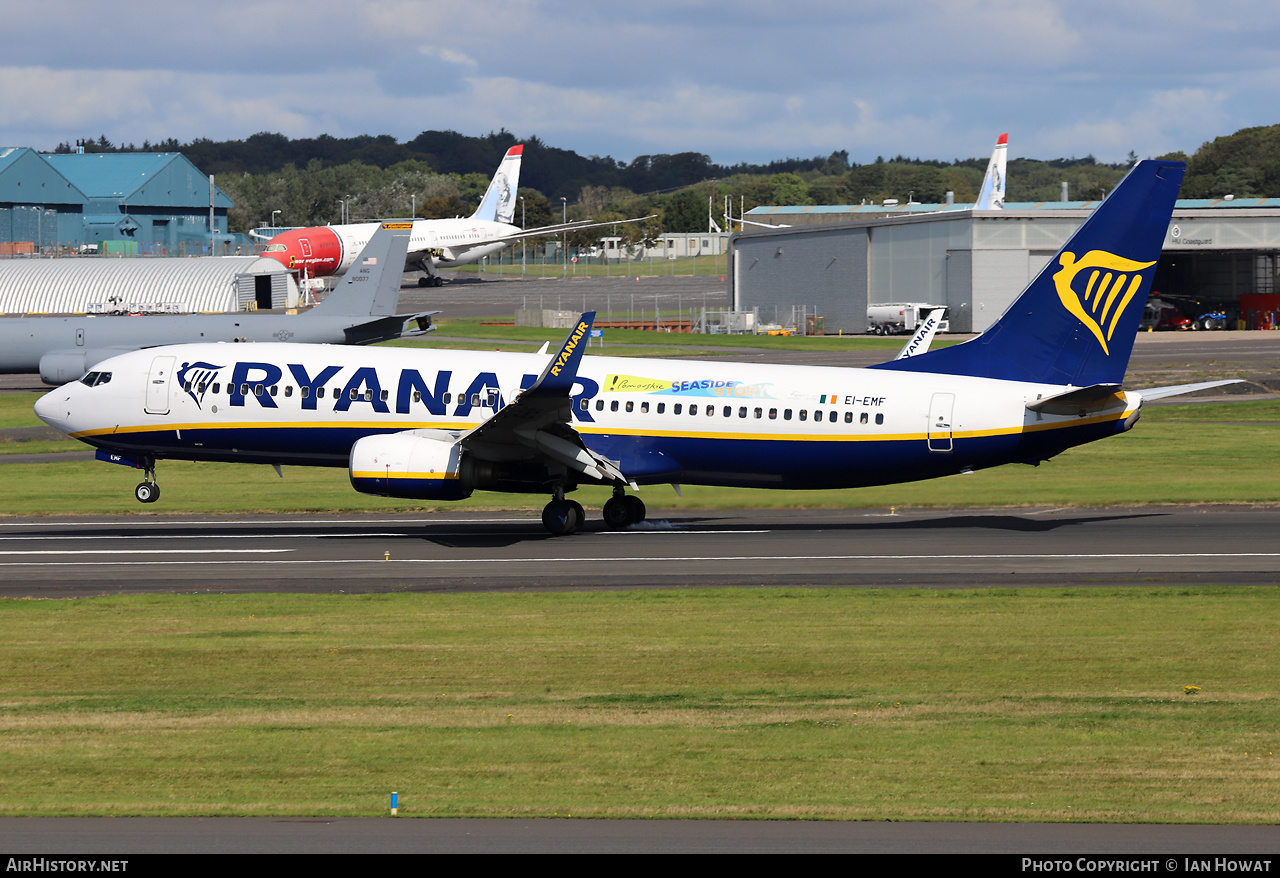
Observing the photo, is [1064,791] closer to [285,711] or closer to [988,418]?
[285,711]

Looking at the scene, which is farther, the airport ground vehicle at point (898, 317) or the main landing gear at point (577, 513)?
the airport ground vehicle at point (898, 317)

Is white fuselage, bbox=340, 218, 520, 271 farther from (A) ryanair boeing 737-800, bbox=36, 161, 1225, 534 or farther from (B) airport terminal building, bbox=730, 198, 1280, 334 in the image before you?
(A) ryanair boeing 737-800, bbox=36, 161, 1225, 534

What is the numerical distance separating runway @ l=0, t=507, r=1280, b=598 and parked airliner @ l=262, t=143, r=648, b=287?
346 ft

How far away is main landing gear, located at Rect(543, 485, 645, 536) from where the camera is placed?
1367 inches

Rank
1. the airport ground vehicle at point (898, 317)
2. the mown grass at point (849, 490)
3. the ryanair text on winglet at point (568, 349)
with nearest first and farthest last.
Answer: the ryanair text on winglet at point (568, 349) < the mown grass at point (849, 490) < the airport ground vehicle at point (898, 317)

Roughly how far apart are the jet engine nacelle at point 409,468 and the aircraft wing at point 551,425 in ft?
2.11

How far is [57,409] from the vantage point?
122 ft

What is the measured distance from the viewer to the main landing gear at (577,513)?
3472 centimetres

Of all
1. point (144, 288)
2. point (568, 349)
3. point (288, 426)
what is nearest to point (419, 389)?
point (288, 426)

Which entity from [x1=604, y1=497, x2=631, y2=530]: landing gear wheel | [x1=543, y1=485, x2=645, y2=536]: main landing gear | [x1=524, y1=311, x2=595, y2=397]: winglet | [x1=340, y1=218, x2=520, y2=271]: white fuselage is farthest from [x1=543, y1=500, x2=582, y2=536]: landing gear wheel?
[x1=340, y1=218, x2=520, y2=271]: white fuselage

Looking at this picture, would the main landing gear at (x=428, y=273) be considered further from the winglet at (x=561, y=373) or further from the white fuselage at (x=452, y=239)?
the winglet at (x=561, y=373)

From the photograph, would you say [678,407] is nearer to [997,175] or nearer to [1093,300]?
[1093,300]

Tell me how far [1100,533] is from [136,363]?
85.5ft

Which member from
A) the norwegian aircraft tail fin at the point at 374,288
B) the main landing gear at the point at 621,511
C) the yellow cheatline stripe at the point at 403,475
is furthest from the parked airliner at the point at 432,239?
the yellow cheatline stripe at the point at 403,475
